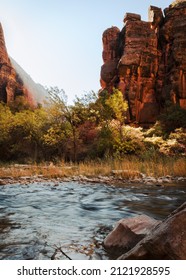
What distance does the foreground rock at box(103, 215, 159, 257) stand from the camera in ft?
11.1

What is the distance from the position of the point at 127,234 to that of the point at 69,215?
2695 mm

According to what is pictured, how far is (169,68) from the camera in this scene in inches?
1641

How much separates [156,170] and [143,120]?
27.1 metres

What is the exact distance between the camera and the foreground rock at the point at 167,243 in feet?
7.82

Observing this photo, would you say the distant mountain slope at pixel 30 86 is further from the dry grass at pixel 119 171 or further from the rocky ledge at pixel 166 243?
the rocky ledge at pixel 166 243

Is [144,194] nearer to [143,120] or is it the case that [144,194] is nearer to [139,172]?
[139,172]

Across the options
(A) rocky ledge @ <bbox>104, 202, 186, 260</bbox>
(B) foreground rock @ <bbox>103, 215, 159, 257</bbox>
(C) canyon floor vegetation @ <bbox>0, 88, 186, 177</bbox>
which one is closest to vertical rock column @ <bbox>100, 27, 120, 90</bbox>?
(C) canyon floor vegetation @ <bbox>0, 88, 186, 177</bbox>

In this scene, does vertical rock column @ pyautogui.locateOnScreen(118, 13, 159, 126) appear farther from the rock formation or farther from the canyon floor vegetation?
the rock formation

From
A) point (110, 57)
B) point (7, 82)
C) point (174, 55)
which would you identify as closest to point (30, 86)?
point (7, 82)

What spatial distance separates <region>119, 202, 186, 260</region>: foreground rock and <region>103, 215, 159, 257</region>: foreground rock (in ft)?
2.53

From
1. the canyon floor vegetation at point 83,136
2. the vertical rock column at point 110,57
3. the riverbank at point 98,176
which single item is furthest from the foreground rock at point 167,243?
the vertical rock column at point 110,57

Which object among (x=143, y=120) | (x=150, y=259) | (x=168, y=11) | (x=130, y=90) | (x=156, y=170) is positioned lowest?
(x=156, y=170)

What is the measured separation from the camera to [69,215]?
601 cm
